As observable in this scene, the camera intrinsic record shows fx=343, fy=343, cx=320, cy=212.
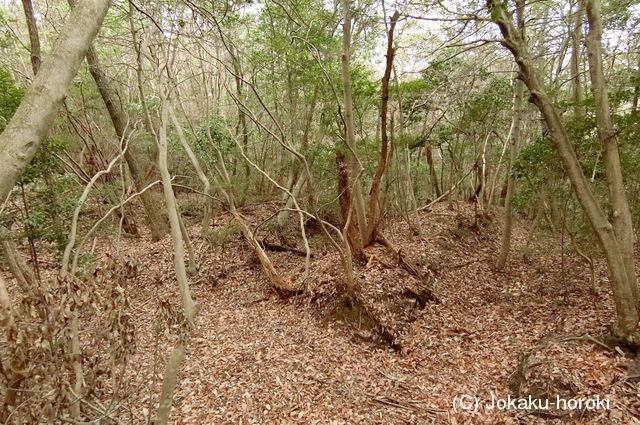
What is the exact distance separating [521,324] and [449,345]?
4.57ft

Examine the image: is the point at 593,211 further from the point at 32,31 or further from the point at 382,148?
the point at 32,31

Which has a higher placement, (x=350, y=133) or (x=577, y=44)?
(x=577, y=44)

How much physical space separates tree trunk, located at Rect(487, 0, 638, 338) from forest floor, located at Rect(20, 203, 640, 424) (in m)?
0.54

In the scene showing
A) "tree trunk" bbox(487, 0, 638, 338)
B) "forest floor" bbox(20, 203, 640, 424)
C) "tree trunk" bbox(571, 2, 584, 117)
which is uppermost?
"tree trunk" bbox(571, 2, 584, 117)

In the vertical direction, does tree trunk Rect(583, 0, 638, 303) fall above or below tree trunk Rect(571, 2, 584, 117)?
below

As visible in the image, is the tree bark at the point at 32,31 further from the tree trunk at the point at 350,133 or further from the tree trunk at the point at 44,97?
the tree trunk at the point at 44,97

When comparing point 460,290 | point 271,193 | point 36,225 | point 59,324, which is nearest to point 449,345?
point 460,290

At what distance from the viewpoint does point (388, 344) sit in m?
6.01

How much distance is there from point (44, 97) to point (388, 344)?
19.4ft

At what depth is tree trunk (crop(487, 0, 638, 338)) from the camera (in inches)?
169

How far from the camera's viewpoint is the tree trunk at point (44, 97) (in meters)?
1.15

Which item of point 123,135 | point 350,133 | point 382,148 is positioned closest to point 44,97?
point 382,148

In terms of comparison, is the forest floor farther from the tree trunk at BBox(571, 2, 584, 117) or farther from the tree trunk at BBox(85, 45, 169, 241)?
the tree trunk at BBox(571, 2, 584, 117)

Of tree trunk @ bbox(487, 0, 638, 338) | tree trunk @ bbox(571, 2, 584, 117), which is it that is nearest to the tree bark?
tree trunk @ bbox(487, 0, 638, 338)
